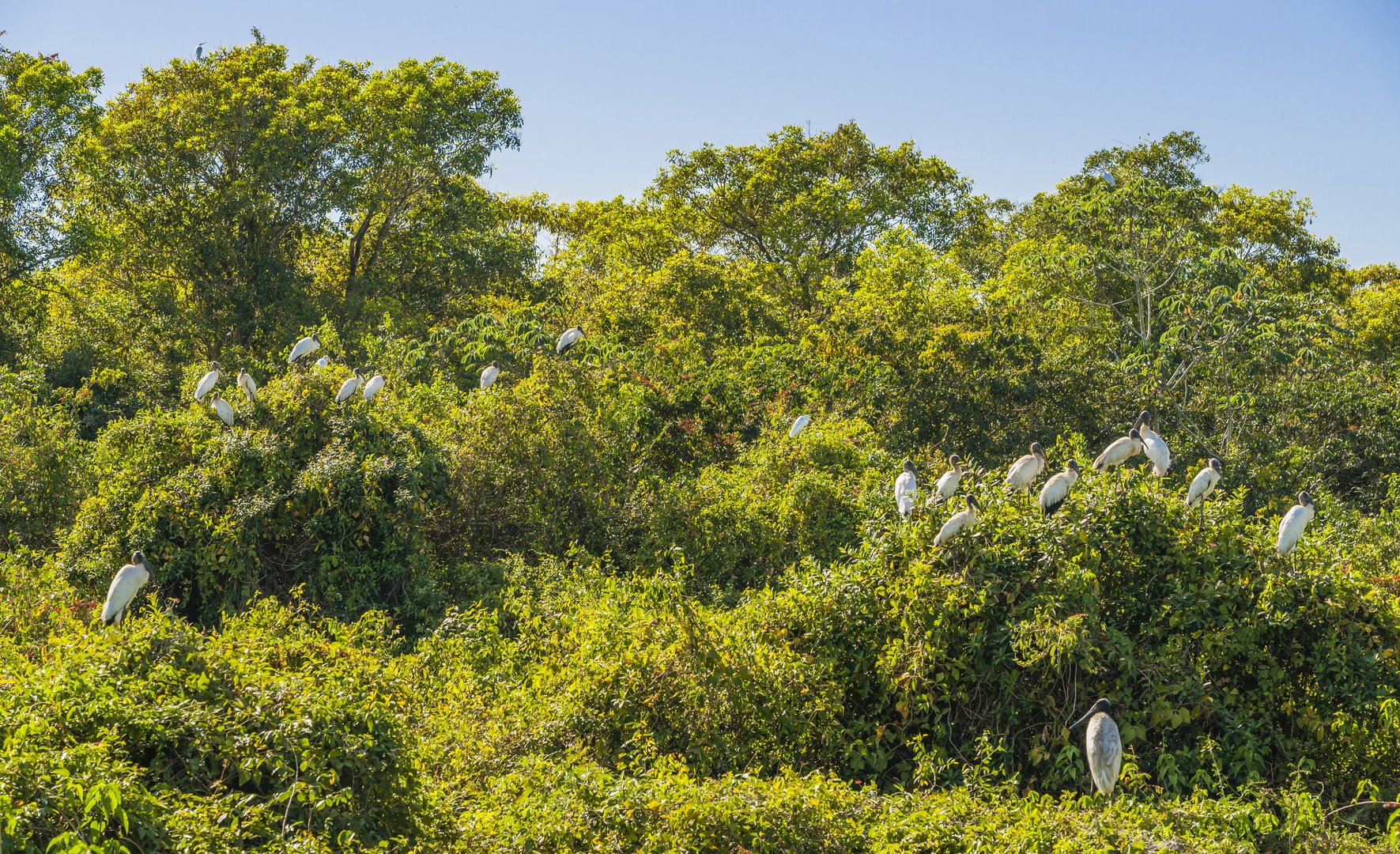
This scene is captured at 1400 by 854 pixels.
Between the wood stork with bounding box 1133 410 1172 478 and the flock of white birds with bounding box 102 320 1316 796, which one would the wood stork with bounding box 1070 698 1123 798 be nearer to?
the flock of white birds with bounding box 102 320 1316 796

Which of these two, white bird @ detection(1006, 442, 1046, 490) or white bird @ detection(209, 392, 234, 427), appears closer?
white bird @ detection(1006, 442, 1046, 490)

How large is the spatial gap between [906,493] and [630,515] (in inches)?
151

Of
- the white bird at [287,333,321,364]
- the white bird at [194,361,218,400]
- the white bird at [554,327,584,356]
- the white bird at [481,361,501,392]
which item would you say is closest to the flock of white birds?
the white bird at [194,361,218,400]

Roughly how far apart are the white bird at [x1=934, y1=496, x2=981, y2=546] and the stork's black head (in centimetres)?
116

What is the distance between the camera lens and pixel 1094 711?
19.6 feet

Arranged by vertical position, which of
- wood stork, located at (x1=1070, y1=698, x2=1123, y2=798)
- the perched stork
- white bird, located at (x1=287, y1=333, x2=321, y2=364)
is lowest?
wood stork, located at (x1=1070, y1=698, x2=1123, y2=798)

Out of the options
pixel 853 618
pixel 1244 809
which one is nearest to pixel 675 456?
pixel 853 618

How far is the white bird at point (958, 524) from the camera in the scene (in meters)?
6.64

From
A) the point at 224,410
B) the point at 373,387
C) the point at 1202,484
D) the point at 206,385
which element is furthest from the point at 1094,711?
the point at 206,385

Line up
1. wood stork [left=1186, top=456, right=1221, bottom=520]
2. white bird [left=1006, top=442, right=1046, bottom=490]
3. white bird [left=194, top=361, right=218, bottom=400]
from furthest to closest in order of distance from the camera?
white bird [left=194, top=361, right=218, bottom=400] → white bird [left=1006, top=442, right=1046, bottom=490] → wood stork [left=1186, top=456, right=1221, bottom=520]

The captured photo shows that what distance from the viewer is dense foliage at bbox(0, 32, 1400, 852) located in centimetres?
484

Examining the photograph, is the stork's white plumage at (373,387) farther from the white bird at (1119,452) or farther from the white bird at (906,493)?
the white bird at (1119,452)

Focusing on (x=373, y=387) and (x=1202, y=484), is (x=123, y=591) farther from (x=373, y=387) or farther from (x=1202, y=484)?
(x=1202, y=484)

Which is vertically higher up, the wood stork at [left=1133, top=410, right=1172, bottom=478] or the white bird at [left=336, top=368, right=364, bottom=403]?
the white bird at [left=336, top=368, right=364, bottom=403]
